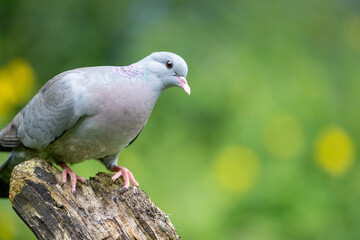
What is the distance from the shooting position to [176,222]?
3678 millimetres

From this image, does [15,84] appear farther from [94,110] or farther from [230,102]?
[94,110]

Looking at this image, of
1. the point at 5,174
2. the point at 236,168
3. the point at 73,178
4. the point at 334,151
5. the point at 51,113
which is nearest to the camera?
the point at 73,178

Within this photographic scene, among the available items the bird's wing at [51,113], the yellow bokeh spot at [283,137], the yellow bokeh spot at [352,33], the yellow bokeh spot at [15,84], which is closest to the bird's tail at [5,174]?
the bird's wing at [51,113]

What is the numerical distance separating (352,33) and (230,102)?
181 cm

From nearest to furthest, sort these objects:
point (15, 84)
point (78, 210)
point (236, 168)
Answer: point (78, 210), point (236, 168), point (15, 84)

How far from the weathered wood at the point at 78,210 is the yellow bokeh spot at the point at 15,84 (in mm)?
1972

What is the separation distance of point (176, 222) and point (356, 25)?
3085 millimetres

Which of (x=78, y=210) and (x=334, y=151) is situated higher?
(x=334, y=151)

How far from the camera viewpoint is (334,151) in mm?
4027

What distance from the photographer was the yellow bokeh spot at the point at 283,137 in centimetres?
405

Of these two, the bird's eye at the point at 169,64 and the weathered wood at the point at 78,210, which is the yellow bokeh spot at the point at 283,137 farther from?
the weathered wood at the point at 78,210

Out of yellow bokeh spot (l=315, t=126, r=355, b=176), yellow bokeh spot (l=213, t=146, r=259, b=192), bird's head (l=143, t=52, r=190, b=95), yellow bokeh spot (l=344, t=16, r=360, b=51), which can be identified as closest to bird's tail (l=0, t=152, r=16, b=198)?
bird's head (l=143, t=52, r=190, b=95)

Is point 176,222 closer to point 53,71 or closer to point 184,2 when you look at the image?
point 53,71

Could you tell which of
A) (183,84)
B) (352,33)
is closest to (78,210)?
(183,84)
